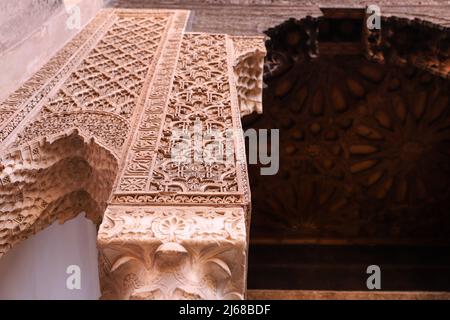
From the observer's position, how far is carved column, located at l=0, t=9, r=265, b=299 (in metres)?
1.81

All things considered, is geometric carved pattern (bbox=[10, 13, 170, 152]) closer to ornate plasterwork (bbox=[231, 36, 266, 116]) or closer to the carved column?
the carved column

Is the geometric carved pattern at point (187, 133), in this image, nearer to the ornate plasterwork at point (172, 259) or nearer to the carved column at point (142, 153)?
the carved column at point (142, 153)

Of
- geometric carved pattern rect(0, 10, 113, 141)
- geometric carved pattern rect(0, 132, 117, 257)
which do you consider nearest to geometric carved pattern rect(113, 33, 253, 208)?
geometric carved pattern rect(0, 132, 117, 257)

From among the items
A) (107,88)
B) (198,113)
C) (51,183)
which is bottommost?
(51,183)

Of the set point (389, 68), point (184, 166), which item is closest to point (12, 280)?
point (184, 166)

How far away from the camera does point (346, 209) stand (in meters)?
6.32

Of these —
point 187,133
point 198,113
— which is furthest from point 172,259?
point 198,113

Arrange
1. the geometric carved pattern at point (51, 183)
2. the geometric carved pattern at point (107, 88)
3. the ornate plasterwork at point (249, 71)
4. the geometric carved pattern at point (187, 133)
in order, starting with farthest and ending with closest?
the ornate plasterwork at point (249, 71) < the geometric carved pattern at point (107, 88) < the geometric carved pattern at point (51, 183) < the geometric carved pattern at point (187, 133)

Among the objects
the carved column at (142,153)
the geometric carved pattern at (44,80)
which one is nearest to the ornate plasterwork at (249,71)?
the carved column at (142,153)

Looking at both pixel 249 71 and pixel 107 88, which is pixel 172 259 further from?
pixel 249 71

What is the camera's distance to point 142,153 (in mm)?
2412

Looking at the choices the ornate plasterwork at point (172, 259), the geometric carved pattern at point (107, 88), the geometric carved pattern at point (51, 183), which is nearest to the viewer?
the ornate plasterwork at point (172, 259)

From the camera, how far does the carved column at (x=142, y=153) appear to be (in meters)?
1.81

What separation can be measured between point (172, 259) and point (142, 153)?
0.77m
